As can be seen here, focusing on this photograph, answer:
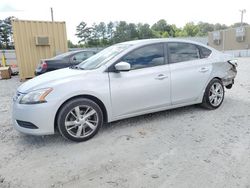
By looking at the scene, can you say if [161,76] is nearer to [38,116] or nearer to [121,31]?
[38,116]

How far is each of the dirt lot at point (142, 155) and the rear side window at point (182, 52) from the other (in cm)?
114

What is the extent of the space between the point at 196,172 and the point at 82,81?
2.03 m

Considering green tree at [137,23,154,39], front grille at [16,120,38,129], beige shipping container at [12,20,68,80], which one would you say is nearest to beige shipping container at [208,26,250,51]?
green tree at [137,23,154,39]

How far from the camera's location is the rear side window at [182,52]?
168 inches

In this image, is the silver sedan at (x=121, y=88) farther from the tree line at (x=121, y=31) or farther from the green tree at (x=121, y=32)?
the green tree at (x=121, y=32)

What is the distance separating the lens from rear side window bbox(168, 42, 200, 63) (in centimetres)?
426

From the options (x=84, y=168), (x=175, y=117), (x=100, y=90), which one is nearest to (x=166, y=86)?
(x=175, y=117)

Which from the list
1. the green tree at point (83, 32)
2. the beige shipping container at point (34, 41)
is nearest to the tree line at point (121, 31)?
the green tree at point (83, 32)

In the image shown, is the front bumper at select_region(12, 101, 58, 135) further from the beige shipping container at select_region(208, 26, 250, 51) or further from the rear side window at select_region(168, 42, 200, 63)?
the beige shipping container at select_region(208, 26, 250, 51)

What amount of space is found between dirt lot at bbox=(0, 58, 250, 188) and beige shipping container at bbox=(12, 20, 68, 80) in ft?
23.4

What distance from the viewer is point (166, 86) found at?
408 centimetres

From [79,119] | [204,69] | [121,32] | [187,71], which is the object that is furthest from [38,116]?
[121,32]

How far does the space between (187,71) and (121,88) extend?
142 cm

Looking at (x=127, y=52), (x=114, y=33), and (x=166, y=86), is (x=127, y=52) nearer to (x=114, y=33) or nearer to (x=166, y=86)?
(x=166, y=86)
